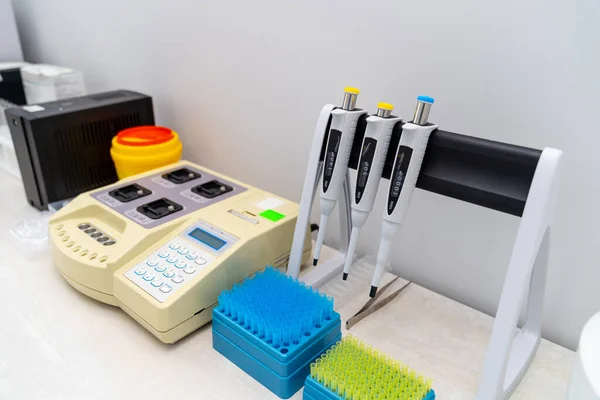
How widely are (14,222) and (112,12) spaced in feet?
1.95

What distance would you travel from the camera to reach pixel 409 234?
31.8 inches

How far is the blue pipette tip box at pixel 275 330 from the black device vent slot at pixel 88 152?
1.72 feet

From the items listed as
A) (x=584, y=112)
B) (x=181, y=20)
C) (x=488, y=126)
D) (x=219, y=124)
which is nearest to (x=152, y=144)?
(x=219, y=124)

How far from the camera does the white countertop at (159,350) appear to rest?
1.91ft

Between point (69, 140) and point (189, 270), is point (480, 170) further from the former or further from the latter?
point (69, 140)

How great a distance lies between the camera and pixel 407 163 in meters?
0.57

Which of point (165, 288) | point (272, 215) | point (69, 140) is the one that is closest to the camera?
point (165, 288)

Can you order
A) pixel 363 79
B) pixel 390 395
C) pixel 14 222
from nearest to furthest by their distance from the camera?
pixel 390 395 → pixel 363 79 → pixel 14 222

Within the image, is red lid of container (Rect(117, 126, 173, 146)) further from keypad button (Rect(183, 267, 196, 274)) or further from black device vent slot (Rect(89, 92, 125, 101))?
keypad button (Rect(183, 267, 196, 274))

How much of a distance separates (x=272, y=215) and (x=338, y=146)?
19cm

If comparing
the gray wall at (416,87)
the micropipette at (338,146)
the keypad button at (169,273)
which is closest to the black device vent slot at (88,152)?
the gray wall at (416,87)

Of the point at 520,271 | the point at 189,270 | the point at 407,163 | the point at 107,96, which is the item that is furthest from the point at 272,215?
the point at 107,96

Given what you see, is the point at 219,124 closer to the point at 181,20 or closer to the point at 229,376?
the point at 181,20

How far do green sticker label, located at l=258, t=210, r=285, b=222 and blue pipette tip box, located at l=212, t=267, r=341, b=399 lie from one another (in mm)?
131
